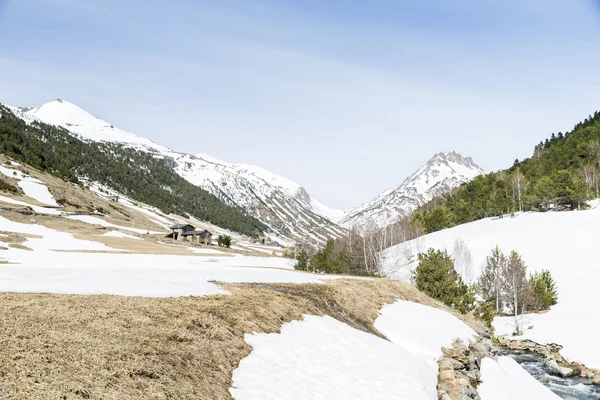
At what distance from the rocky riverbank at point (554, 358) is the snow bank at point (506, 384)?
15.0 meters

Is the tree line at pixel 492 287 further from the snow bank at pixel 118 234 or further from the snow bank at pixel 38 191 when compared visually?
the snow bank at pixel 38 191

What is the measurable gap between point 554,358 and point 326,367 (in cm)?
4216

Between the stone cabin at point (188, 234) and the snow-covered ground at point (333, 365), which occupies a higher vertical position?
the snow-covered ground at point (333, 365)

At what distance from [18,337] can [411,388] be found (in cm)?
1268

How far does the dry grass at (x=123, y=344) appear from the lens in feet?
24.7

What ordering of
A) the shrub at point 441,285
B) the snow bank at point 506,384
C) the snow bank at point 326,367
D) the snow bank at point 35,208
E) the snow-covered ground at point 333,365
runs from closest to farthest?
1. the snow bank at point 326,367
2. the snow-covered ground at point 333,365
3. the snow bank at point 506,384
4. the shrub at point 441,285
5. the snow bank at point 35,208

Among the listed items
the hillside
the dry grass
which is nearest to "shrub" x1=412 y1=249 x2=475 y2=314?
the dry grass

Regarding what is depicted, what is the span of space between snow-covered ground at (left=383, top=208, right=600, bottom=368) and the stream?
5.25m

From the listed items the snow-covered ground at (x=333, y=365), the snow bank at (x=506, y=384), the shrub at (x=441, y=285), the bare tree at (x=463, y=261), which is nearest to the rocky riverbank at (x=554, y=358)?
the shrub at (x=441, y=285)

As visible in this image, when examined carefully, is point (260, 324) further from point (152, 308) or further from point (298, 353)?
point (152, 308)

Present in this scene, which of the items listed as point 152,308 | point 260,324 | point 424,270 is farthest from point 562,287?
point 152,308

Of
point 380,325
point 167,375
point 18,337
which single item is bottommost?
point 380,325

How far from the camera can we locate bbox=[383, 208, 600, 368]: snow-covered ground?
5025cm

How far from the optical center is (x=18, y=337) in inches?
347
